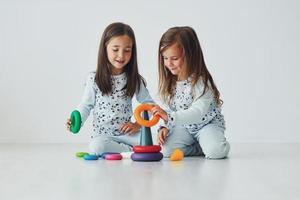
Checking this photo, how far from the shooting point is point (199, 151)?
2.73 meters

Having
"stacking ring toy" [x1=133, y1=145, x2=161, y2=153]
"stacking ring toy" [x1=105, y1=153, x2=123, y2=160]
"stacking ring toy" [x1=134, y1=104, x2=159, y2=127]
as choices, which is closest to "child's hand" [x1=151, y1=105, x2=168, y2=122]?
"stacking ring toy" [x1=134, y1=104, x2=159, y2=127]

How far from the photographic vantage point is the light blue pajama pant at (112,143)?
105 inches

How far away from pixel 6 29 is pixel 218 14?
132 cm

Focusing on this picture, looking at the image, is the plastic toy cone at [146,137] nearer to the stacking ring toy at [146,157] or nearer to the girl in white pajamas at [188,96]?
the stacking ring toy at [146,157]

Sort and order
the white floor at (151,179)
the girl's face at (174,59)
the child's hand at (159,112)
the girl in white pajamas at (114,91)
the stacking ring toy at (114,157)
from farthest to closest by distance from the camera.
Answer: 1. the girl in white pajamas at (114,91)
2. the girl's face at (174,59)
3. the stacking ring toy at (114,157)
4. the child's hand at (159,112)
5. the white floor at (151,179)

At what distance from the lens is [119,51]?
2674 mm

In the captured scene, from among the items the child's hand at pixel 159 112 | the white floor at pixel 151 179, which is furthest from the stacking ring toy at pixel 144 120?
the white floor at pixel 151 179

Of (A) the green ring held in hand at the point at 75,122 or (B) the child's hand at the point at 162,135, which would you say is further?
(B) the child's hand at the point at 162,135

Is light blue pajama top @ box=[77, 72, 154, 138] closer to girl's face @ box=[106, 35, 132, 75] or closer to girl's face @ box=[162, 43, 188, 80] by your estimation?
girl's face @ box=[106, 35, 132, 75]

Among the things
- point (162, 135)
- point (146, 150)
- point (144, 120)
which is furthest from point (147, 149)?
point (162, 135)

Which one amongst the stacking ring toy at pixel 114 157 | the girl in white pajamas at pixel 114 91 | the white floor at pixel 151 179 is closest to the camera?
the white floor at pixel 151 179

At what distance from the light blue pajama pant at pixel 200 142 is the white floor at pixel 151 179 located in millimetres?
53

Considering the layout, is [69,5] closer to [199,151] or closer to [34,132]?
[34,132]

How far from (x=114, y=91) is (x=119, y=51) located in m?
0.18
